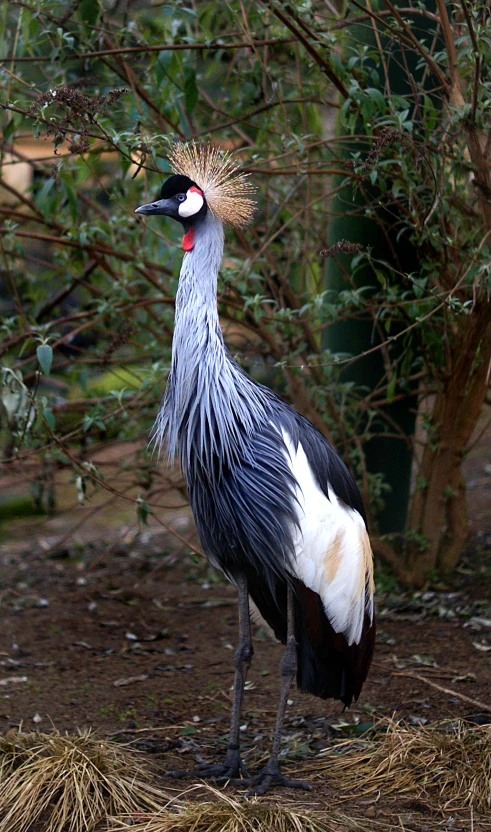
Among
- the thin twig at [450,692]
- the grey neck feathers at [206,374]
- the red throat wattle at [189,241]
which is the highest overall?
the red throat wattle at [189,241]

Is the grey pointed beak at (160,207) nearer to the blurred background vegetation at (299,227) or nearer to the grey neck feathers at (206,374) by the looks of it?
the grey neck feathers at (206,374)

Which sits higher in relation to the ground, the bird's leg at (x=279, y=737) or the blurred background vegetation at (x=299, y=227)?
the blurred background vegetation at (x=299, y=227)

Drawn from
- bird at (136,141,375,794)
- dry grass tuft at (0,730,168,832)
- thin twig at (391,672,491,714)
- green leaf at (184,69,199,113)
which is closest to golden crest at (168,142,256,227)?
bird at (136,141,375,794)

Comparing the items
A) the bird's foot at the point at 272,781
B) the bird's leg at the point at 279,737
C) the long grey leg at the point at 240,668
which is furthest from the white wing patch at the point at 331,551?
the bird's foot at the point at 272,781

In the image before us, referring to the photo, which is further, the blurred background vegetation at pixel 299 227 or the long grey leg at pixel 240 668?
the blurred background vegetation at pixel 299 227

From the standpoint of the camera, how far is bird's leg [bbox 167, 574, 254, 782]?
2699 millimetres

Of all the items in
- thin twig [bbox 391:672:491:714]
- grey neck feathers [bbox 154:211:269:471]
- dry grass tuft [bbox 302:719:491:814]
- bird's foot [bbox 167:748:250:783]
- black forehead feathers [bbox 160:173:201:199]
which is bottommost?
bird's foot [bbox 167:748:250:783]

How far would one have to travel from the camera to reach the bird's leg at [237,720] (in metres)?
2.70

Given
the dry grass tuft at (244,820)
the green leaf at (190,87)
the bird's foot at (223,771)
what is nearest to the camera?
the dry grass tuft at (244,820)

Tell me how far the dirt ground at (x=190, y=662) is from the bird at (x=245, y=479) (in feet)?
1.15

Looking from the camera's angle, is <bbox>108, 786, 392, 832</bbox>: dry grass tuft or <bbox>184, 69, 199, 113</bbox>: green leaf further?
<bbox>184, 69, 199, 113</bbox>: green leaf

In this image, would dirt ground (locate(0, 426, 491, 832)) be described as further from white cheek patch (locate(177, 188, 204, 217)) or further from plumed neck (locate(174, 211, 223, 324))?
white cheek patch (locate(177, 188, 204, 217))

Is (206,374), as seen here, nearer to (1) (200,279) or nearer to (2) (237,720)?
(1) (200,279)

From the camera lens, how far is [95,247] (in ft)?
11.9
